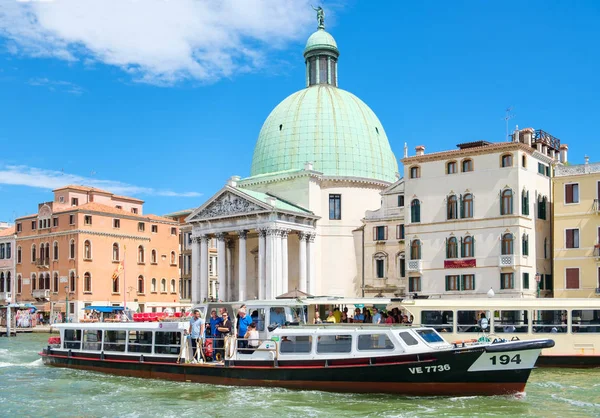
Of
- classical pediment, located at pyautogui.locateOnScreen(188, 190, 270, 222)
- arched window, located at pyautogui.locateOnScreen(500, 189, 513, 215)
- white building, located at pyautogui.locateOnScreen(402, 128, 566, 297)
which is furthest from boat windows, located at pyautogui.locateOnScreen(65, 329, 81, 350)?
classical pediment, located at pyautogui.locateOnScreen(188, 190, 270, 222)

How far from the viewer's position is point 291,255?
6444 centimetres

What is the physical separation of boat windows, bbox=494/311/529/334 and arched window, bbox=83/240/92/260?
1883 inches

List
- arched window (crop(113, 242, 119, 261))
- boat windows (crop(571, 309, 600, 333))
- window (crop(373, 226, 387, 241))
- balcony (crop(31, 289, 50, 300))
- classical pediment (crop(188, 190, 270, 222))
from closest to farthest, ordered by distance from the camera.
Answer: boat windows (crop(571, 309, 600, 333)) → window (crop(373, 226, 387, 241)) → classical pediment (crop(188, 190, 270, 222)) → balcony (crop(31, 289, 50, 300)) → arched window (crop(113, 242, 119, 261))

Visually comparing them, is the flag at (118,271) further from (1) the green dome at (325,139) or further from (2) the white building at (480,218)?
(2) the white building at (480,218)

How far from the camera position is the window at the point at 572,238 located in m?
45.0

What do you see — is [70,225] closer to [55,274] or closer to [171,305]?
[55,274]

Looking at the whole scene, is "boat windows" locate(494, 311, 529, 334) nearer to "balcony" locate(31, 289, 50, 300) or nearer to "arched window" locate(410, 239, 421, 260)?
"arched window" locate(410, 239, 421, 260)

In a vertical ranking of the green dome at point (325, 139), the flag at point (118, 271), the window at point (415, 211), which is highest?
the green dome at point (325, 139)

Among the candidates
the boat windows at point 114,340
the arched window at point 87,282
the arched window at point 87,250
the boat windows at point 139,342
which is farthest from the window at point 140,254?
the boat windows at point 139,342

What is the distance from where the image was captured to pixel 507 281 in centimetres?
4553

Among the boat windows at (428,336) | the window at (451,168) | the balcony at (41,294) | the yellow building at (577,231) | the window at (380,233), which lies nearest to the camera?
the boat windows at (428,336)

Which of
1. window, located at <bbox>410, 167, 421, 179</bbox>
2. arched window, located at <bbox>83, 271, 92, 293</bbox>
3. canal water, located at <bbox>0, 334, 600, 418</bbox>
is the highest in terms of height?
window, located at <bbox>410, 167, 421, 179</bbox>

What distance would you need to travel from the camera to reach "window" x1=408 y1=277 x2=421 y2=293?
48.9 metres

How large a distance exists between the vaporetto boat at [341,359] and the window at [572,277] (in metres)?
21.8
